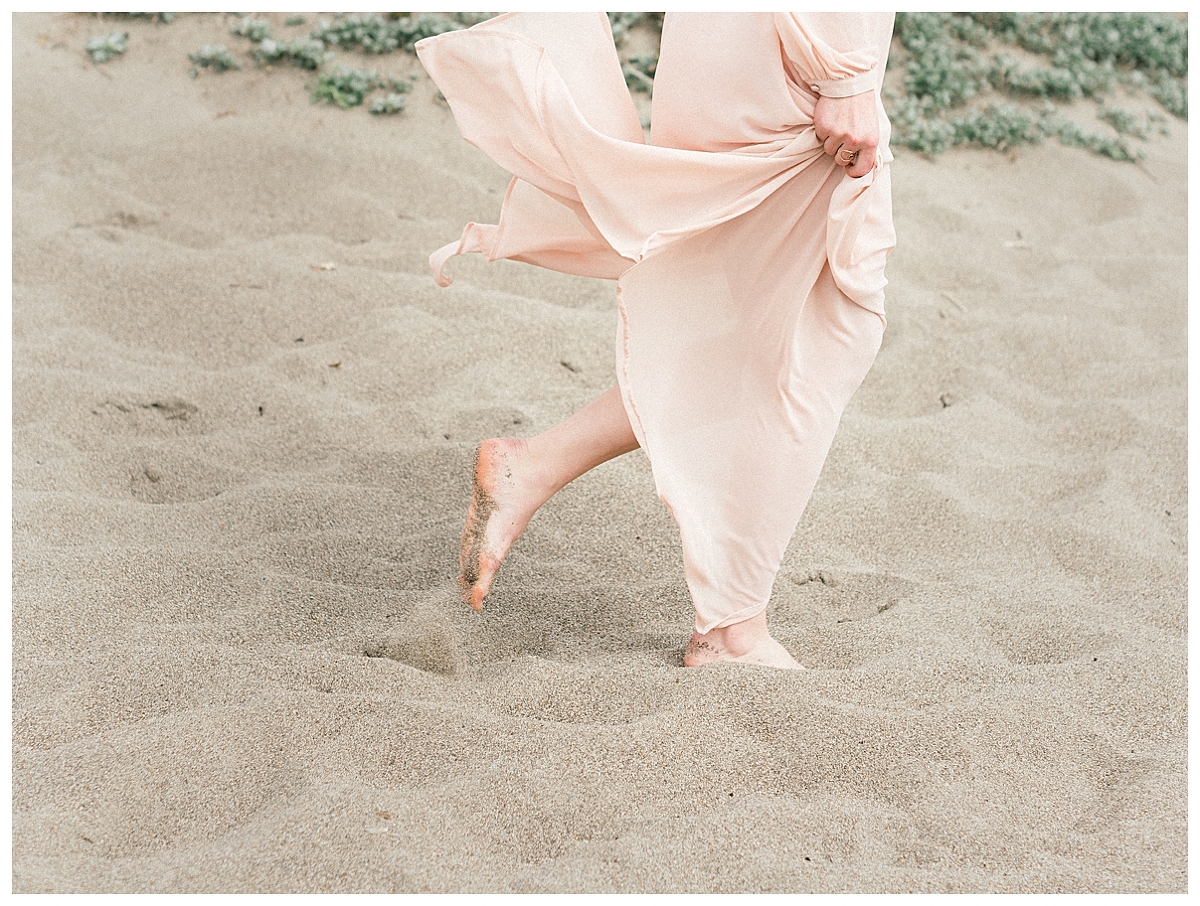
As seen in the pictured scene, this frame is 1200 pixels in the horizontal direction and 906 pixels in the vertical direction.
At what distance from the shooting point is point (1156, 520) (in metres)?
2.59

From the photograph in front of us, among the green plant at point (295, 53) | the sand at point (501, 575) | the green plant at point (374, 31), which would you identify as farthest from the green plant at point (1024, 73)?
the green plant at point (295, 53)

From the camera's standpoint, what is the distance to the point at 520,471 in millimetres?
2027

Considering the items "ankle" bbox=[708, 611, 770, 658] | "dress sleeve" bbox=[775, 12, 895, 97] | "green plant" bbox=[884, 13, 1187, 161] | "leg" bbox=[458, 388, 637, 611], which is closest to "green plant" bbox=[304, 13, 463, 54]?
"green plant" bbox=[884, 13, 1187, 161]

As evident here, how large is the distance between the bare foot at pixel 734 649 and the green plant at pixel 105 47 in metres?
3.61

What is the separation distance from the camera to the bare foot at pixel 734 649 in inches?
77.8

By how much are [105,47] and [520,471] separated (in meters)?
3.31

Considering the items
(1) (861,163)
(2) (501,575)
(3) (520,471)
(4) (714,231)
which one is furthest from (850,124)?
(2) (501,575)

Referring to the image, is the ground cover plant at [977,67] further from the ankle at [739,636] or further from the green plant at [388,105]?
the ankle at [739,636]

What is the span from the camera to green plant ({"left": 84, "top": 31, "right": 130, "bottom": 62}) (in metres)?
4.33

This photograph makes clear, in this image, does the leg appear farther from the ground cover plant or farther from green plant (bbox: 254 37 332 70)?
green plant (bbox: 254 37 332 70)

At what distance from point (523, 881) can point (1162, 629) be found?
55.9 inches

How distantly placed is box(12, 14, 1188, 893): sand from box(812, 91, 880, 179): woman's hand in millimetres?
856

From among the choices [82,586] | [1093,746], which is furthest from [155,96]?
[1093,746]

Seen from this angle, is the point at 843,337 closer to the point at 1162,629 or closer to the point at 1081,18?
the point at 1162,629
